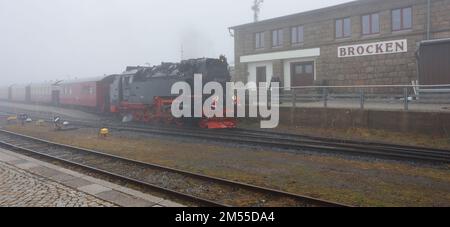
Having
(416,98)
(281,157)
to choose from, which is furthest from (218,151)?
(416,98)

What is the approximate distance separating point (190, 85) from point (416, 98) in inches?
368

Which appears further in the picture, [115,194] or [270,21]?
[270,21]

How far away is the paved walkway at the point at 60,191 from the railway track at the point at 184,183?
19.5 inches

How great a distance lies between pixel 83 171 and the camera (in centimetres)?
914

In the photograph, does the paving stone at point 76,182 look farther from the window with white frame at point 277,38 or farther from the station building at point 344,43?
the window with white frame at point 277,38

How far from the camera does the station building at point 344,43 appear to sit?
2084cm

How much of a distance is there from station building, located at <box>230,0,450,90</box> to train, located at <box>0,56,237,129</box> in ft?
14.2

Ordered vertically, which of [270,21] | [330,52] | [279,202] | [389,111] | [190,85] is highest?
[270,21]

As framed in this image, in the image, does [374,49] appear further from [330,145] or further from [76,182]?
[76,182]

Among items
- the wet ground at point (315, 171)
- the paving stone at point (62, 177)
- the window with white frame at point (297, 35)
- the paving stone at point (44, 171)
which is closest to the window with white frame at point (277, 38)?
the window with white frame at point (297, 35)

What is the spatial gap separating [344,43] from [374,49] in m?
1.98

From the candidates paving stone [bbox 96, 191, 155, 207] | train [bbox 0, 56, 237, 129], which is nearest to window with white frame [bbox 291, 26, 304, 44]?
train [bbox 0, 56, 237, 129]

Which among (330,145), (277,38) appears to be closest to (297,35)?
(277,38)
